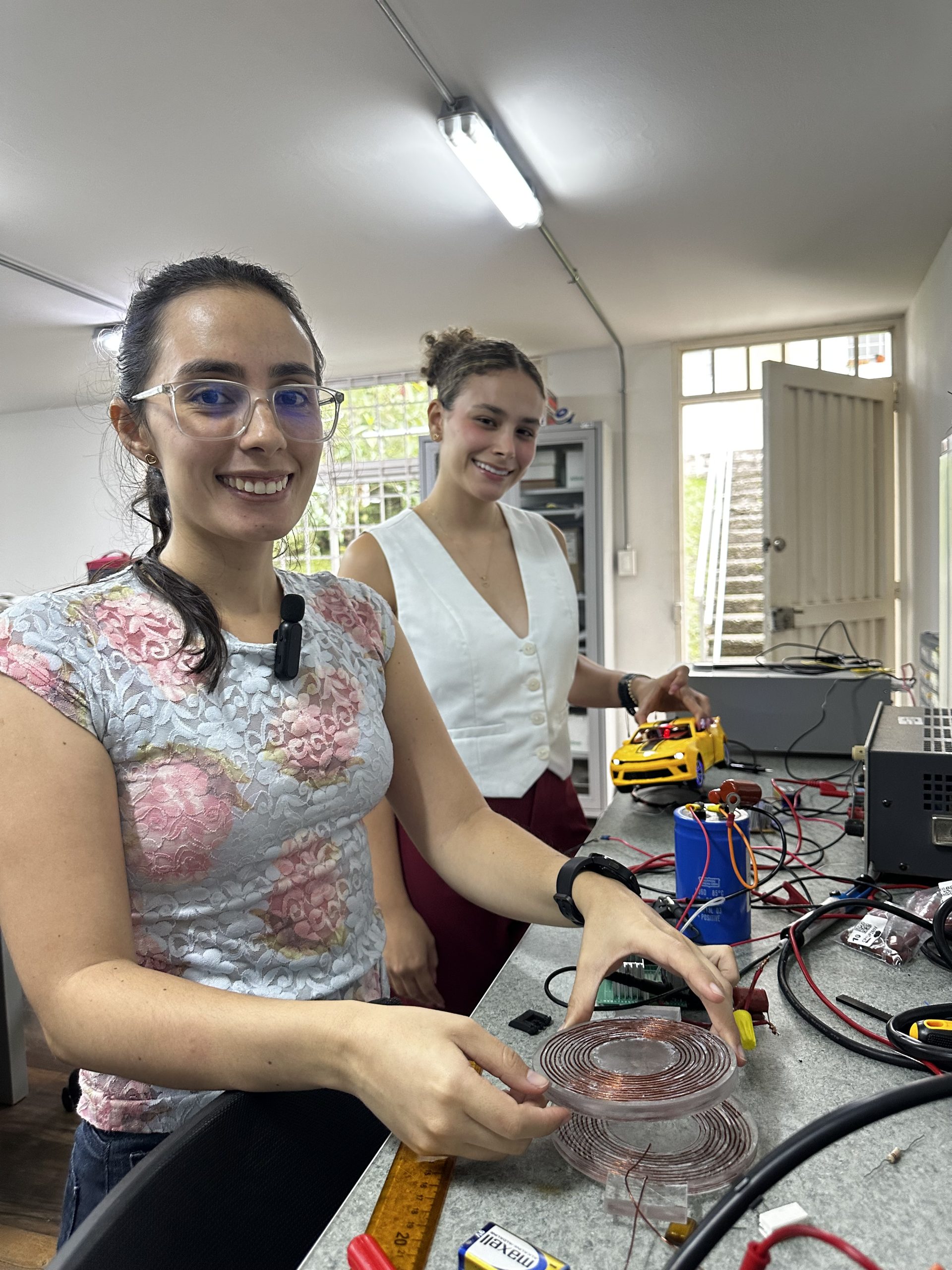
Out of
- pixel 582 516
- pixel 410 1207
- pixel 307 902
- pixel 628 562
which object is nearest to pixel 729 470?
pixel 628 562

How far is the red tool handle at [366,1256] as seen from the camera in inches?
21.5

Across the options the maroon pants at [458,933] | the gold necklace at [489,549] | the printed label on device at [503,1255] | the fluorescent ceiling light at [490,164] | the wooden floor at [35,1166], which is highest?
the fluorescent ceiling light at [490,164]

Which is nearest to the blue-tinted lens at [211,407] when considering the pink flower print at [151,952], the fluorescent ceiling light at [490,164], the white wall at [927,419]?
the pink flower print at [151,952]

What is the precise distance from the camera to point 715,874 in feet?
3.59

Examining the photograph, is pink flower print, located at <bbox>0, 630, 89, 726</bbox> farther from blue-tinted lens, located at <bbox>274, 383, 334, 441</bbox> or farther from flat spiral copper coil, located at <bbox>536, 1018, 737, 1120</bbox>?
flat spiral copper coil, located at <bbox>536, 1018, 737, 1120</bbox>

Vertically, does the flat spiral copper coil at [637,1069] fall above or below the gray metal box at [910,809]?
below

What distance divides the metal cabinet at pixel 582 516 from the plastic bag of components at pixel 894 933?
3.60 metres

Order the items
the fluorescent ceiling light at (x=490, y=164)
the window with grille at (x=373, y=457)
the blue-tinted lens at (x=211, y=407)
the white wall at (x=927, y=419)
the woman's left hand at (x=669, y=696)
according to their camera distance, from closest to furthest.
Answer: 1. the blue-tinted lens at (x=211, y=407)
2. the woman's left hand at (x=669, y=696)
3. the fluorescent ceiling light at (x=490, y=164)
4. the white wall at (x=927, y=419)
5. the window with grille at (x=373, y=457)

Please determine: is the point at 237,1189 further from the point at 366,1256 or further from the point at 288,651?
the point at 288,651

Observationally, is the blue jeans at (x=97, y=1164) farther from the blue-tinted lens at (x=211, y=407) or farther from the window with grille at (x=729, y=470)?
the window with grille at (x=729, y=470)

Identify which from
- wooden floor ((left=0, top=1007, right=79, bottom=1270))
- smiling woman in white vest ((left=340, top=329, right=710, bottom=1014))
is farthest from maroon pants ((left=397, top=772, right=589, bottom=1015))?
wooden floor ((left=0, top=1007, right=79, bottom=1270))

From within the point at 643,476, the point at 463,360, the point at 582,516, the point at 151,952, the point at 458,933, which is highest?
the point at 643,476

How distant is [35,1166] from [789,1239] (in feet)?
7.02

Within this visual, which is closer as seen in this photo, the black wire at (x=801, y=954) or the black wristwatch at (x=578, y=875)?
the black wire at (x=801, y=954)
